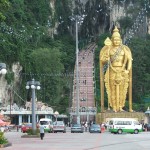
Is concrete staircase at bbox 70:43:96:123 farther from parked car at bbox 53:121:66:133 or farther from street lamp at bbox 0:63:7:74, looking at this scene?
street lamp at bbox 0:63:7:74

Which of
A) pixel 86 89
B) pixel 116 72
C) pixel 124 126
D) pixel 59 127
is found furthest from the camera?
pixel 86 89

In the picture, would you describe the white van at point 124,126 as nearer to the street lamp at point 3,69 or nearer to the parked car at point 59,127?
the parked car at point 59,127

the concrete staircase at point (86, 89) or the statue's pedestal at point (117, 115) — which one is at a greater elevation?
the concrete staircase at point (86, 89)

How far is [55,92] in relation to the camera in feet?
211

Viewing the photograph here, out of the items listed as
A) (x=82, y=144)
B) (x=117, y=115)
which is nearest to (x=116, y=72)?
(x=117, y=115)

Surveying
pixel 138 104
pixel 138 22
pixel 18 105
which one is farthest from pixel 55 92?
pixel 138 22

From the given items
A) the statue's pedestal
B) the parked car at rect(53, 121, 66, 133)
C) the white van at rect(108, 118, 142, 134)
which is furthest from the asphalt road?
the statue's pedestal

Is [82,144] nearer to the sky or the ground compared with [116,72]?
nearer to the ground

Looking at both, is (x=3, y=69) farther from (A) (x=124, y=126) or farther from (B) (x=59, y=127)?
(B) (x=59, y=127)

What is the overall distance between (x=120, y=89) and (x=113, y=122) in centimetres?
1130

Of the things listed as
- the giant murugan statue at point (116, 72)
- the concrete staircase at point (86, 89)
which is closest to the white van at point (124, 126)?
the giant murugan statue at point (116, 72)

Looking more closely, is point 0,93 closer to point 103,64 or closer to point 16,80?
point 16,80

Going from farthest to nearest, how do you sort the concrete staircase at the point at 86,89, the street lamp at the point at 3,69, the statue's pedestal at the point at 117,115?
the concrete staircase at the point at 86,89 → the statue's pedestal at the point at 117,115 → the street lamp at the point at 3,69

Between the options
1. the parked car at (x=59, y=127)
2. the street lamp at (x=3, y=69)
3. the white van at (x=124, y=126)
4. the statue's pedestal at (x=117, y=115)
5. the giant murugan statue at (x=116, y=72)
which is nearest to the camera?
the street lamp at (x=3, y=69)
